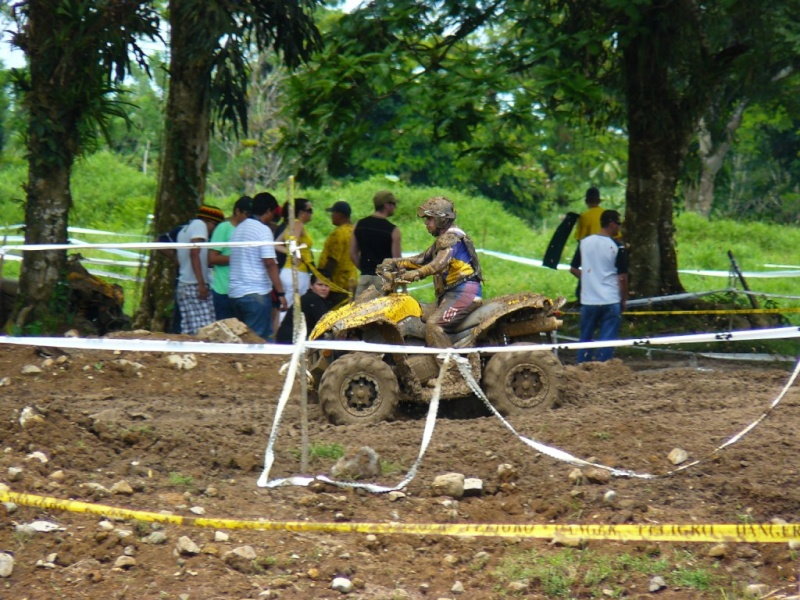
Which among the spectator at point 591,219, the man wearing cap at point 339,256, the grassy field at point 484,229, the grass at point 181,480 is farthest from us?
the grassy field at point 484,229

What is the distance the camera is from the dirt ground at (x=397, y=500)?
5.79 meters

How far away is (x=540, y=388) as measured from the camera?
31.1 ft

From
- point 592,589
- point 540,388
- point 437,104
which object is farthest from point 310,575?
point 437,104

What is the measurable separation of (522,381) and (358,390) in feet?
4.31

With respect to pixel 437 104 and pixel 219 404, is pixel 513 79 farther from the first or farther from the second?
pixel 219 404

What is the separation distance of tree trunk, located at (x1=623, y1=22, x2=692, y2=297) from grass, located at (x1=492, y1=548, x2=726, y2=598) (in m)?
10.6

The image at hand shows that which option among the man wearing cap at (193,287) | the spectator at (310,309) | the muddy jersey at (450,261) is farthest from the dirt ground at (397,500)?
the man wearing cap at (193,287)

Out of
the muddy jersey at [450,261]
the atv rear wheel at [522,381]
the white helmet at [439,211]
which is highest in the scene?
the white helmet at [439,211]

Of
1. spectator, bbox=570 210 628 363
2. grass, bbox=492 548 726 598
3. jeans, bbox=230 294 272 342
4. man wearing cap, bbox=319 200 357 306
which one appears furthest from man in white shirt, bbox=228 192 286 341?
grass, bbox=492 548 726 598

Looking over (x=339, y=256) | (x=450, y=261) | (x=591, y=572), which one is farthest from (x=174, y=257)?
(x=591, y=572)

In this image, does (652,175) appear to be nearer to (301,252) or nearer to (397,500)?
A: (301,252)

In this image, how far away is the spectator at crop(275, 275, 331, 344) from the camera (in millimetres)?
12062

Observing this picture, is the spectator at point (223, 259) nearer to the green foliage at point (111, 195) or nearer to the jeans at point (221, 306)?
the jeans at point (221, 306)

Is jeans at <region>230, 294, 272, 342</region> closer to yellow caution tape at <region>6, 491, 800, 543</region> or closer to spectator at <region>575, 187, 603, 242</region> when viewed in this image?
spectator at <region>575, 187, 603, 242</region>
